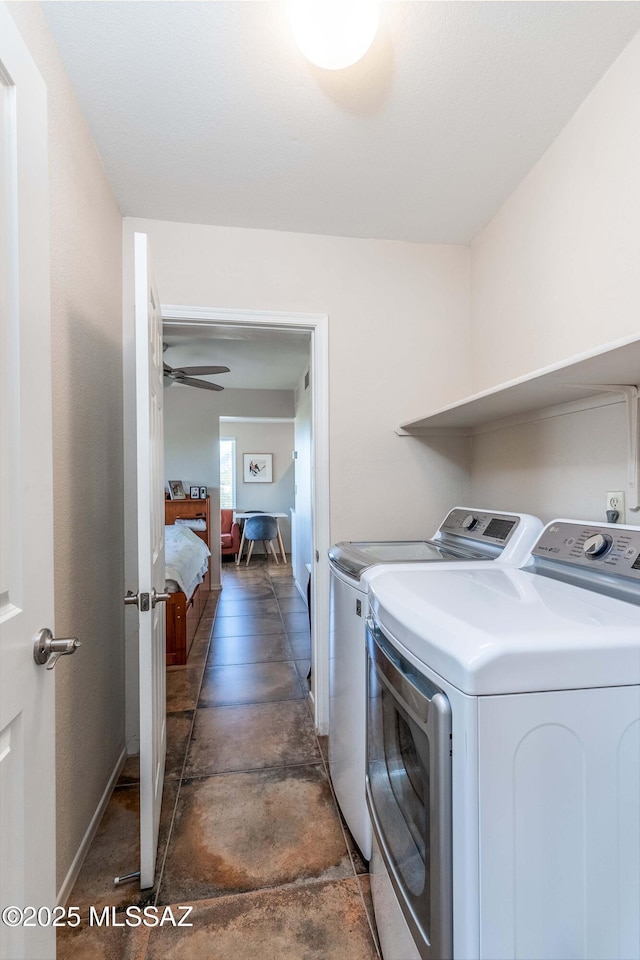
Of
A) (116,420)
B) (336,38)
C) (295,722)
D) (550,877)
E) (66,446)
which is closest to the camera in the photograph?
(550,877)

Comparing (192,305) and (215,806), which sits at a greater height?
(192,305)

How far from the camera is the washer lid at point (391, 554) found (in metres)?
1.48

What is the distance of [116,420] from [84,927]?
1.70 m

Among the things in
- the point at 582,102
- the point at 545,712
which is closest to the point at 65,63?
the point at 582,102

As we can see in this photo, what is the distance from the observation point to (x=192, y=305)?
80.5 inches

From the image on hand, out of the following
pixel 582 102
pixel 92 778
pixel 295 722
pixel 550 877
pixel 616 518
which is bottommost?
pixel 295 722

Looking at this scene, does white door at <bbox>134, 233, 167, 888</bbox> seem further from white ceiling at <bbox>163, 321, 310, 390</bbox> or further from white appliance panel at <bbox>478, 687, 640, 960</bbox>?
white ceiling at <bbox>163, 321, 310, 390</bbox>

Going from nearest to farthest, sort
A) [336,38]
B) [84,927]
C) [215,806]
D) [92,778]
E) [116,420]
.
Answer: [336,38], [84,927], [92,778], [215,806], [116,420]

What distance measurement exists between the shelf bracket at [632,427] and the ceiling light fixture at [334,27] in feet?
3.52

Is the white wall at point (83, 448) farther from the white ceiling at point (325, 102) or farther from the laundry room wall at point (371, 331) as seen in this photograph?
the laundry room wall at point (371, 331)

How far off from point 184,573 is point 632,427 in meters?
2.94

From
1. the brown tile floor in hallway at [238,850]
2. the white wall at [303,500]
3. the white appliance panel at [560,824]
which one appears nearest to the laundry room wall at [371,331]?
the brown tile floor in hallway at [238,850]

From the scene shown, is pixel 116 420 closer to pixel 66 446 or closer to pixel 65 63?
pixel 66 446

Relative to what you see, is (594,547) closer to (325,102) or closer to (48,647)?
(48,647)
